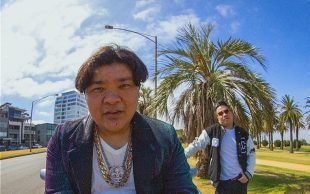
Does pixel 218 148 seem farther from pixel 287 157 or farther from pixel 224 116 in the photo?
pixel 287 157

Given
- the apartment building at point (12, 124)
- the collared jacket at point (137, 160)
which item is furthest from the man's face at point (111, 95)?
the apartment building at point (12, 124)

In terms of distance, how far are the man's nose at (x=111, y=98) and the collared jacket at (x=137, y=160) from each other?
0.70 feet

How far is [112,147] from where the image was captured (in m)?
2.09

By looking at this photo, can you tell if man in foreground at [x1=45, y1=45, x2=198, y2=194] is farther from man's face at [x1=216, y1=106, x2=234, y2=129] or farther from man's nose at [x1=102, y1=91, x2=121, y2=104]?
man's face at [x1=216, y1=106, x2=234, y2=129]

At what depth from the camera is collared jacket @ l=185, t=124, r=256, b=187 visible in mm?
5898

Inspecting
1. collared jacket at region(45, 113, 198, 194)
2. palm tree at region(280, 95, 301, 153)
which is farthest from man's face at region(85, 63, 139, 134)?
palm tree at region(280, 95, 301, 153)

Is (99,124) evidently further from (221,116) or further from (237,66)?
Result: (237,66)

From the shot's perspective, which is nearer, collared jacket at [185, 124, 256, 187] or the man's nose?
the man's nose

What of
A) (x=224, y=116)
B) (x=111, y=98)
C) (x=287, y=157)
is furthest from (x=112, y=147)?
(x=287, y=157)

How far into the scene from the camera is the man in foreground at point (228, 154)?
19.3 feet

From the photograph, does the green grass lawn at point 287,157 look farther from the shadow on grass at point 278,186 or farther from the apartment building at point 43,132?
the apartment building at point 43,132

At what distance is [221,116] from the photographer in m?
6.14

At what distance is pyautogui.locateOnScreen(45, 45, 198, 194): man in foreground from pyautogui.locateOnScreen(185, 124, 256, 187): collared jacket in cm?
373

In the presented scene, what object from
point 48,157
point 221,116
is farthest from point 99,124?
point 221,116
